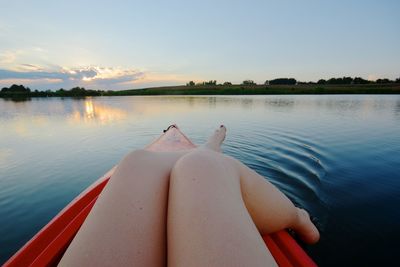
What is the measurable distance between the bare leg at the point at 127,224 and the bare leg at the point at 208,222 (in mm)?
70

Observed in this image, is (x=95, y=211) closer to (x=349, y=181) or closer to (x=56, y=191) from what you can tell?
(x=56, y=191)

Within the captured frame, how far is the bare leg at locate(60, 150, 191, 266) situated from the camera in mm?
847

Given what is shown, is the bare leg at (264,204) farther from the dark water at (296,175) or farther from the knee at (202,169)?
the dark water at (296,175)

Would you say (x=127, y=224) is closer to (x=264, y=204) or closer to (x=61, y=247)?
(x=61, y=247)

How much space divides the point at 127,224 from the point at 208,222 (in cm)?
38

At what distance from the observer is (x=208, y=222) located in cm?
93

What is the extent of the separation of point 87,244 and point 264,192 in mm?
1142

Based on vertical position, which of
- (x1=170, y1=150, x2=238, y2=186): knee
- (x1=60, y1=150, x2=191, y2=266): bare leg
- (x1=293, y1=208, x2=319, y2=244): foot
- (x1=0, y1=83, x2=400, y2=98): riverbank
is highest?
(x1=0, y1=83, x2=400, y2=98): riverbank

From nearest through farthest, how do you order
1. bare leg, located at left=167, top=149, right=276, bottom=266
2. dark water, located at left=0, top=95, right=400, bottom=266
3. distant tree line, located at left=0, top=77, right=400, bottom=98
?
1. bare leg, located at left=167, top=149, right=276, bottom=266
2. dark water, located at left=0, top=95, right=400, bottom=266
3. distant tree line, located at left=0, top=77, right=400, bottom=98

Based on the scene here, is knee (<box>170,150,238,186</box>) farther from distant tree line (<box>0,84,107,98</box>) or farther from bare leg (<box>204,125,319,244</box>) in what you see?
distant tree line (<box>0,84,107,98</box>)

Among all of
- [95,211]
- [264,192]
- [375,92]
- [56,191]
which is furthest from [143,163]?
[375,92]

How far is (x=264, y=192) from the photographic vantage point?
152 cm

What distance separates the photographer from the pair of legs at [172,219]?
0.84 metres

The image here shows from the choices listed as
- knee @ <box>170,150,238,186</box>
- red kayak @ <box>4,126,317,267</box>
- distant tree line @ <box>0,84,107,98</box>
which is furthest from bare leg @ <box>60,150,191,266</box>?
distant tree line @ <box>0,84,107,98</box>
